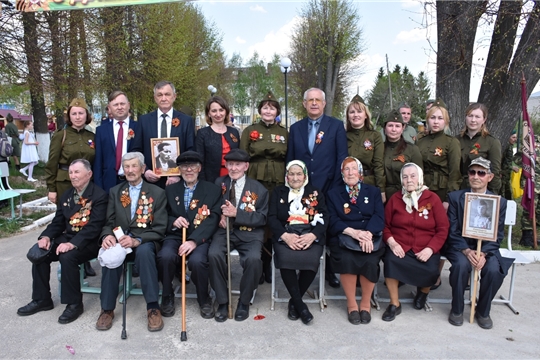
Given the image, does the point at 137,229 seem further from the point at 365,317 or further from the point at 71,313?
the point at 365,317

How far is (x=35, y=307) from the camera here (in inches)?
155

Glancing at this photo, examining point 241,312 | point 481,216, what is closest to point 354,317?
point 241,312

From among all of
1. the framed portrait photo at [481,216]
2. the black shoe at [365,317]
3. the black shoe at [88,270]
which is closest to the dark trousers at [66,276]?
the black shoe at [88,270]

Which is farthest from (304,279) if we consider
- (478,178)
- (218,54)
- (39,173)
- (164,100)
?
(218,54)

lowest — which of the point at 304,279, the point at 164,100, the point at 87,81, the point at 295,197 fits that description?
the point at 304,279

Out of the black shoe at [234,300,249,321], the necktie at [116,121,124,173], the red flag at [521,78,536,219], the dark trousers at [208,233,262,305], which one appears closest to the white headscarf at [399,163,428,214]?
the dark trousers at [208,233,262,305]

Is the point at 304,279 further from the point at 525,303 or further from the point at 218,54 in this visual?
the point at 218,54

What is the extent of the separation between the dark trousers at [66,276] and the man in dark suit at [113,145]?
Answer: 0.85m

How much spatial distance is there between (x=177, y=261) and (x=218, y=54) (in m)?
26.9

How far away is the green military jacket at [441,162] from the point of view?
14.6 ft

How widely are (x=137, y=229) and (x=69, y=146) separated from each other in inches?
54.9

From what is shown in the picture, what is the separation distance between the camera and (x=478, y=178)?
3967mm

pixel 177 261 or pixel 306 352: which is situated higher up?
pixel 177 261

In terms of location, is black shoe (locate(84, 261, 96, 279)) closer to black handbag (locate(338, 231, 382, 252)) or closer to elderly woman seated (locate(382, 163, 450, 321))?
black handbag (locate(338, 231, 382, 252))
